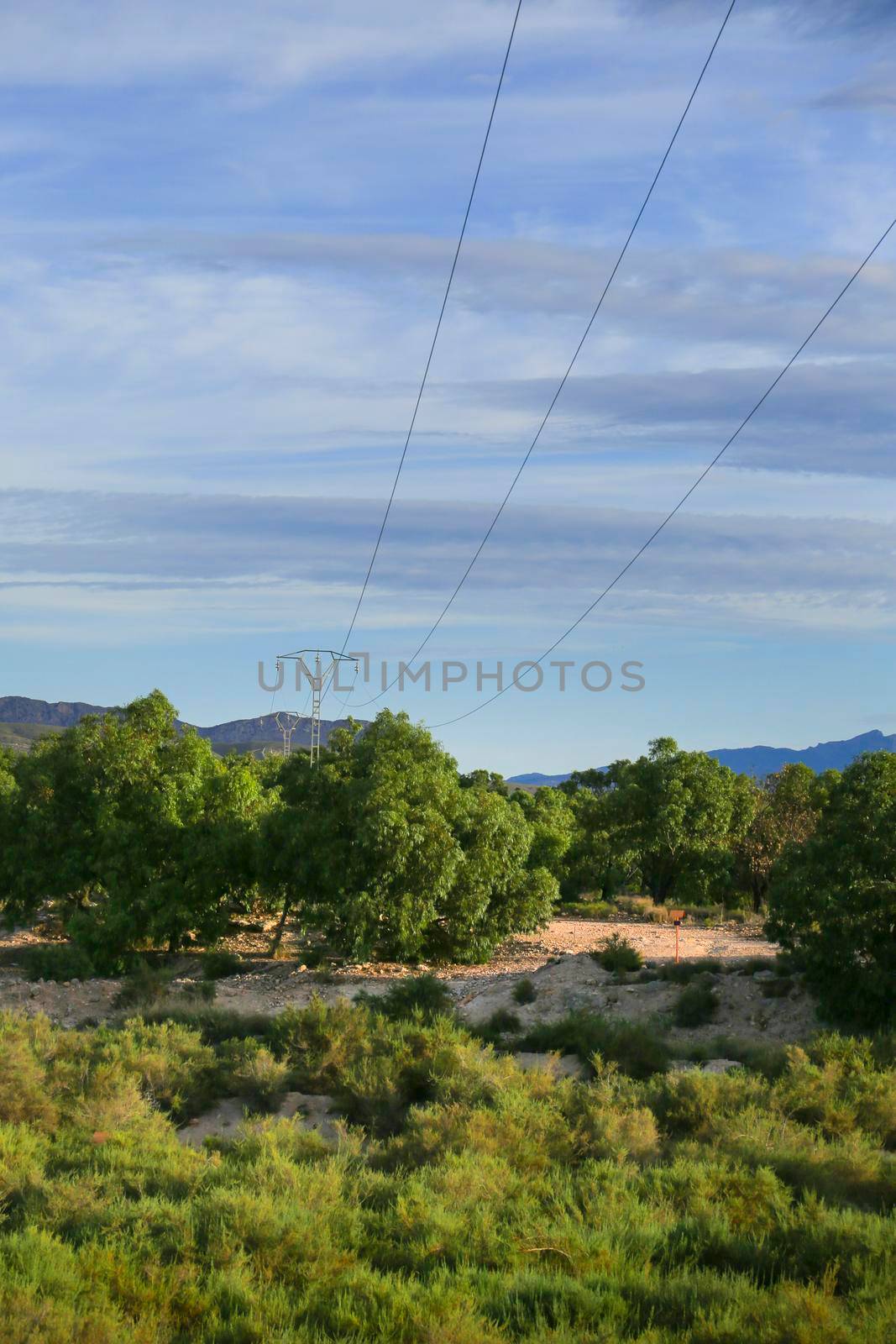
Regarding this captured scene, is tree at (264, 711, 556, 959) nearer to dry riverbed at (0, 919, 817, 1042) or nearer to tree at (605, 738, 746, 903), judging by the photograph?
dry riverbed at (0, 919, 817, 1042)

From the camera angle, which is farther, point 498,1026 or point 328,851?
point 328,851

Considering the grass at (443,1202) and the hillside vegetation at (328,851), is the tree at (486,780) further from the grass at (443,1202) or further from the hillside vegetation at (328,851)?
the grass at (443,1202)

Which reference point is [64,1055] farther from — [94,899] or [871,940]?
[94,899]

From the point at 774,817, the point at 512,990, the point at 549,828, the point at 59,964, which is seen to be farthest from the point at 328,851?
the point at 774,817

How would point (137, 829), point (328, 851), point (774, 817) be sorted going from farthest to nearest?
1. point (774, 817)
2. point (137, 829)
3. point (328, 851)

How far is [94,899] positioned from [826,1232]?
3815 centimetres

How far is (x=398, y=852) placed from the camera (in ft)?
89.7

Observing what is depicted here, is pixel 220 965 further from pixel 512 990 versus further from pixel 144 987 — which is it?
pixel 512 990

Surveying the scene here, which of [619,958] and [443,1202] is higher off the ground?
[443,1202]

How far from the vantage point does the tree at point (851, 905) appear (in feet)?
67.5

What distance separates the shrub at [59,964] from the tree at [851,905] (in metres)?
18.7

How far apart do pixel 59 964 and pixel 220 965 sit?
4675mm

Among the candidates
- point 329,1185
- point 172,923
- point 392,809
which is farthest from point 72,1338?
point 172,923

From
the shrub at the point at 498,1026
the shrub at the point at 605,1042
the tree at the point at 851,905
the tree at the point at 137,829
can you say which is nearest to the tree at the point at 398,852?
the tree at the point at 137,829
